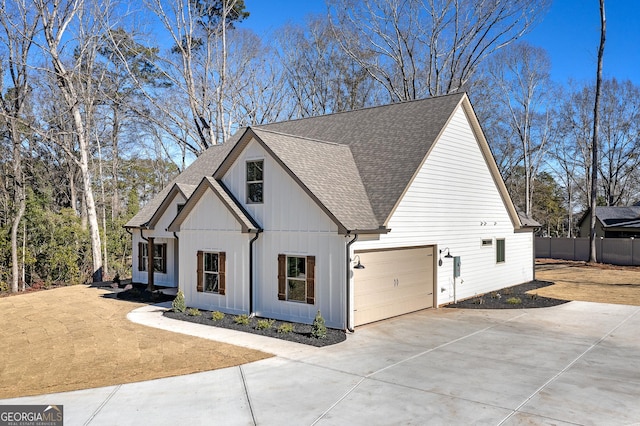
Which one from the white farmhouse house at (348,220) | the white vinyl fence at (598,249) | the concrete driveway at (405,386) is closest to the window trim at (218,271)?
the white farmhouse house at (348,220)

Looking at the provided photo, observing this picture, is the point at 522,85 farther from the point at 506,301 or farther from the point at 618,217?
the point at 506,301

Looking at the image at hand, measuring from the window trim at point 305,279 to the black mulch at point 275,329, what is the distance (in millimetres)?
690

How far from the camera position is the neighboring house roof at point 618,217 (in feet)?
118

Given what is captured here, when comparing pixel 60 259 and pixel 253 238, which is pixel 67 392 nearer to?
pixel 253 238

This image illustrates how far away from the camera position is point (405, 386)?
24.7ft

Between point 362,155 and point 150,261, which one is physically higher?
point 362,155

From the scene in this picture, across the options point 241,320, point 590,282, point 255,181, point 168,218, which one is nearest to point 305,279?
point 241,320

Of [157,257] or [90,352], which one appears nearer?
[90,352]

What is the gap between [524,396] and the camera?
23.2ft

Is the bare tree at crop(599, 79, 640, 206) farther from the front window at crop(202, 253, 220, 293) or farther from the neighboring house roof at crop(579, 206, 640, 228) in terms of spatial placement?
the front window at crop(202, 253, 220, 293)

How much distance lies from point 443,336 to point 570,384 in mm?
3640

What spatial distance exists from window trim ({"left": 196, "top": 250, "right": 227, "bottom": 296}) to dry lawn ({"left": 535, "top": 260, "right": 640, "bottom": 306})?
11959mm

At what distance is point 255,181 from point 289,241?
217cm

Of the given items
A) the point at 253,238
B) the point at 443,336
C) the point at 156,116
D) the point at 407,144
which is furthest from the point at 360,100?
the point at 443,336
